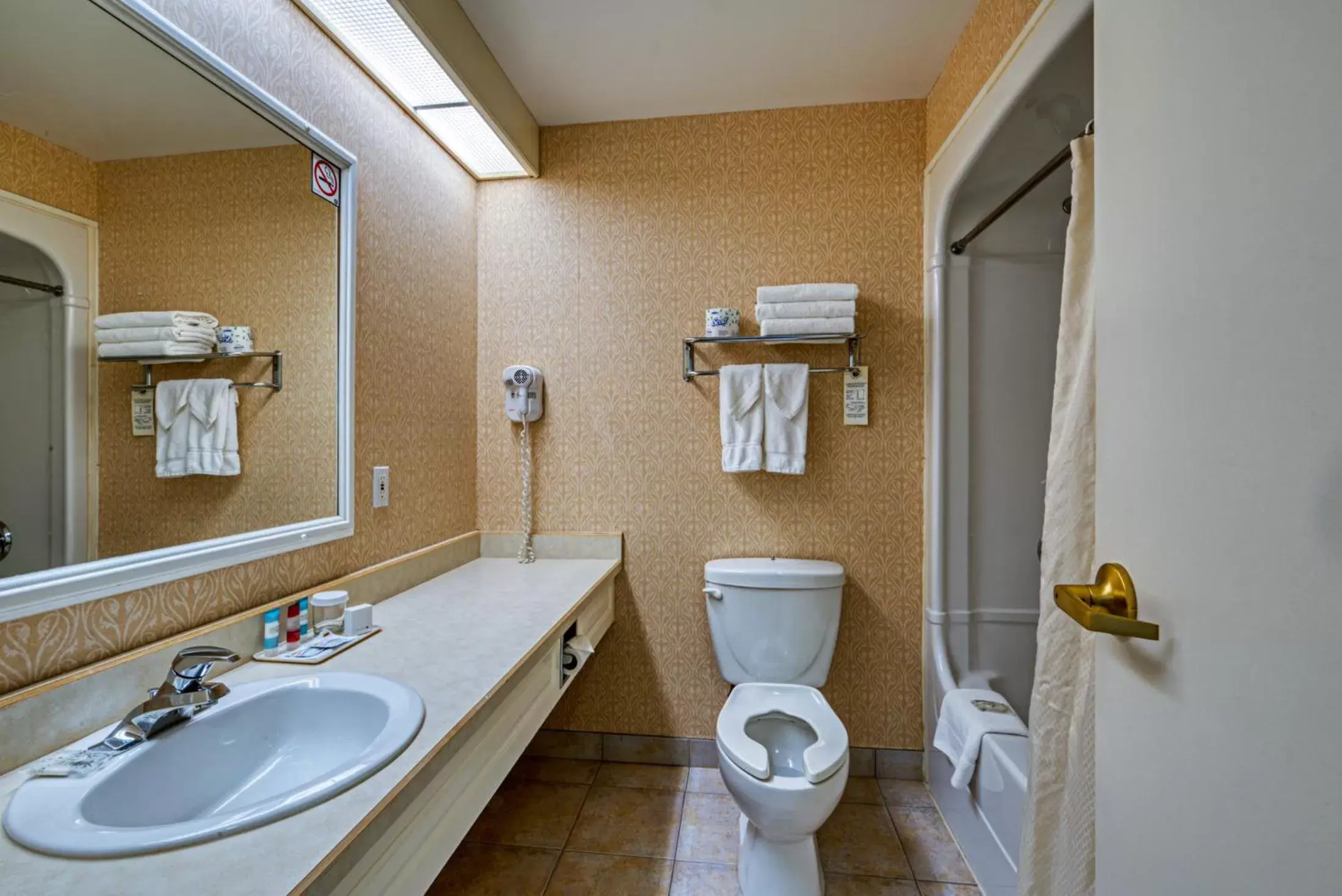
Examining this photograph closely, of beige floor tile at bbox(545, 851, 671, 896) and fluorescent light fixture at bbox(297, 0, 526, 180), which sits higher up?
fluorescent light fixture at bbox(297, 0, 526, 180)

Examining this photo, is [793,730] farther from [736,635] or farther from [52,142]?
[52,142]

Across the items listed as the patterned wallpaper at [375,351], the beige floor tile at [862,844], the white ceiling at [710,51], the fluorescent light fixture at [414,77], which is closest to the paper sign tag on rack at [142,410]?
the patterned wallpaper at [375,351]

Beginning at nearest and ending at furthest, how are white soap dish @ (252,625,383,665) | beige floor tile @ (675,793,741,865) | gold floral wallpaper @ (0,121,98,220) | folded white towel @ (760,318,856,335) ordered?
gold floral wallpaper @ (0,121,98,220) < white soap dish @ (252,625,383,665) < beige floor tile @ (675,793,741,865) < folded white towel @ (760,318,856,335)

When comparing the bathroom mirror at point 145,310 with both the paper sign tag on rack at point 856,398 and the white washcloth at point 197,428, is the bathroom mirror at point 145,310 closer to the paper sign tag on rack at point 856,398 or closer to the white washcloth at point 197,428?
the white washcloth at point 197,428

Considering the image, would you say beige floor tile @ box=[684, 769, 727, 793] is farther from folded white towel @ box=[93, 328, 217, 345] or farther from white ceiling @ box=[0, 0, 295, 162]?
white ceiling @ box=[0, 0, 295, 162]

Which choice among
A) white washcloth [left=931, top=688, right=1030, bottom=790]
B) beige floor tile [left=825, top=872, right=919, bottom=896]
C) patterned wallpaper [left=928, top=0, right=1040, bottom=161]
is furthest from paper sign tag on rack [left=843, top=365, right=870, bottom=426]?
beige floor tile [left=825, top=872, right=919, bottom=896]

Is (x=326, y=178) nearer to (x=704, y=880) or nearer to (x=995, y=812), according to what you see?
(x=704, y=880)

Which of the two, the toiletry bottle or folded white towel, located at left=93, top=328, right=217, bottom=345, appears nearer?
folded white towel, located at left=93, top=328, right=217, bottom=345

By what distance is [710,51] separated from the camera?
5.30 feet

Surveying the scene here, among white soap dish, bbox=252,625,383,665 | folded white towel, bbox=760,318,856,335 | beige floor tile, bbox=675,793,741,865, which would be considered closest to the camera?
white soap dish, bbox=252,625,383,665

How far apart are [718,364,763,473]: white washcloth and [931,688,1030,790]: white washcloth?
0.92 m

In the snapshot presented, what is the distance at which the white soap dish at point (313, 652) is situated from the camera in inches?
40.9

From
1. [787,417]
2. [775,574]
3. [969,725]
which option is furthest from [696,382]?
[969,725]

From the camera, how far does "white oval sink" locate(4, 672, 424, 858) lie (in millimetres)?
583
